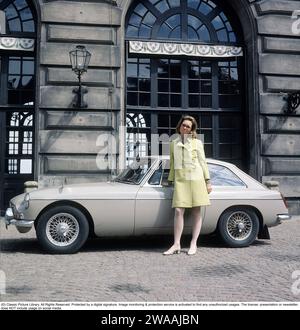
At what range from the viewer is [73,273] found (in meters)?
5.00

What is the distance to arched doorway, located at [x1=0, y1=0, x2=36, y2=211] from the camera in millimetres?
11570

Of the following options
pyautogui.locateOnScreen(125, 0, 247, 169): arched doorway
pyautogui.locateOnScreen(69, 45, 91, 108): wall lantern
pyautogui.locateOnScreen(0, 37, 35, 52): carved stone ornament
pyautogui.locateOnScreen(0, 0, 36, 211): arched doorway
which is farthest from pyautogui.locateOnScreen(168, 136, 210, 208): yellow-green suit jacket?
pyautogui.locateOnScreen(0, 37, 35, 52): carved stone ornament

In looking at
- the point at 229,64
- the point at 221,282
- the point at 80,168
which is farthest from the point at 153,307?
the point at 229,64

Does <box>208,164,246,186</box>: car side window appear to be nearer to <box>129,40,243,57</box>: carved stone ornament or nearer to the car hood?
the car hood

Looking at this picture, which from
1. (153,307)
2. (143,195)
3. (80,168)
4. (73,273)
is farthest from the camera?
(80,168)

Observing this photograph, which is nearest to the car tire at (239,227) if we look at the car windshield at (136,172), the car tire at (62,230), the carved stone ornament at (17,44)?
the car windshield at (136,172)

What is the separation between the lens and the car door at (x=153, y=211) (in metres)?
6.38

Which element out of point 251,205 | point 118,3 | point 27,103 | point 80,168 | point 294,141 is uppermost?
point 118,3

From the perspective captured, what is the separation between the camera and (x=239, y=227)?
674cm

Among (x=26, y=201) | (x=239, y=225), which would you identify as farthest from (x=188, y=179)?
(x=26, y=201)

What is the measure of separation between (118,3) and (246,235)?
7.80 m

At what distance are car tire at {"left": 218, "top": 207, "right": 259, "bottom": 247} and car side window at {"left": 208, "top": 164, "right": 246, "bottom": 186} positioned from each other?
0.45 meters

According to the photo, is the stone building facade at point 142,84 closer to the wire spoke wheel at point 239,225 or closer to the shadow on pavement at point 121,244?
the shadow on pavement at point 121,244

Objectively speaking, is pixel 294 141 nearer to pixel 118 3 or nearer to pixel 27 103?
pixel 118 3
